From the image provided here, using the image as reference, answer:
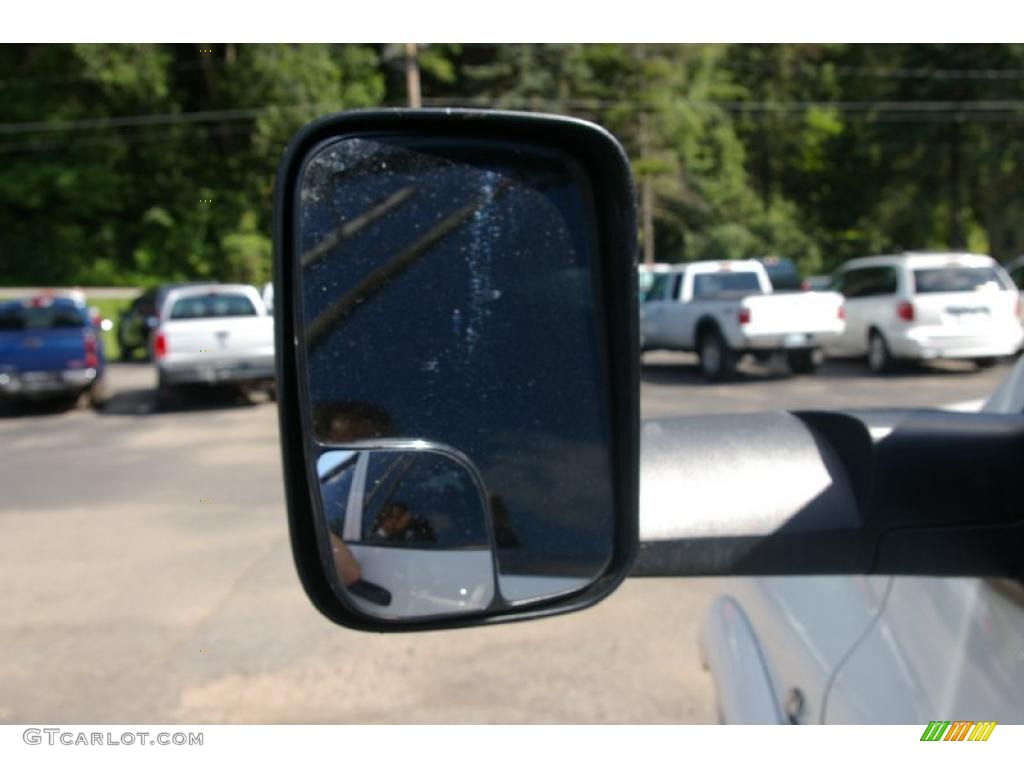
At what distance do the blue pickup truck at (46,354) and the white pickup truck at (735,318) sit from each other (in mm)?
8209

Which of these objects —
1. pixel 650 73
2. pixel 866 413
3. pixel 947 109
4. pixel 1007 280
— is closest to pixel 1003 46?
pixel 947 109

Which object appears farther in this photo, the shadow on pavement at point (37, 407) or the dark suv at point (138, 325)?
the dark suv at point (138, 325)

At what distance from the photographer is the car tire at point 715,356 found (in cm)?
1664

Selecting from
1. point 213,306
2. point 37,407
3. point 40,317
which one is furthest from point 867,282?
point 37,407

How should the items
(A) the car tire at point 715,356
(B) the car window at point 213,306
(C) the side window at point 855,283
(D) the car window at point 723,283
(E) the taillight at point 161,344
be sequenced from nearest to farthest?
(E) the taillight at point 161,344 < (B) the car window at point 213,306 < (A) the car tire at point 715,356 < (C) the side window at point 855,283 < (D) the car window at point 723,283

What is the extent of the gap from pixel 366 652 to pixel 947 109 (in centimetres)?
3514

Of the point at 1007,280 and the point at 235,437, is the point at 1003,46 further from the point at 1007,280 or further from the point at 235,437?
the point at 235,437

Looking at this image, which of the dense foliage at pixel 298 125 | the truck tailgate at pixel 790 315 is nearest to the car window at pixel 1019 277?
the truck tailgate at pixel 790 315

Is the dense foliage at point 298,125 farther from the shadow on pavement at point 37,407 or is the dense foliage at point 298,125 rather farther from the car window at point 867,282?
the car window at point 867,282

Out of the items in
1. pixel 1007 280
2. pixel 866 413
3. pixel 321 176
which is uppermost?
pixel 321 176

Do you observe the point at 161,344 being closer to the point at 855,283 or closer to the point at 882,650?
the point at 855,283

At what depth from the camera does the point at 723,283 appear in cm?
1831

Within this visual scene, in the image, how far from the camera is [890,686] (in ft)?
5.81
